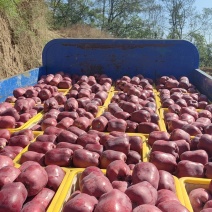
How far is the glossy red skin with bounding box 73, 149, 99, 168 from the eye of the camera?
2.04 metres

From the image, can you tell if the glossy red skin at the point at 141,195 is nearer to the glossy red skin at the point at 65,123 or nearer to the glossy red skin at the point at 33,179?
the glossy red skin at the point at 33,179

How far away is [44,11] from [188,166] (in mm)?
13394

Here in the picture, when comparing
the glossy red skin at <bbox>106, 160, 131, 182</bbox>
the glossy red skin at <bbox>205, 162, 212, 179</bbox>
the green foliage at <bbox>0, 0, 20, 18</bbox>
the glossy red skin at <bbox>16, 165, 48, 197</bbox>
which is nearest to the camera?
the glossy red skin at <bbox>16, 165, 48, 197</bbox>

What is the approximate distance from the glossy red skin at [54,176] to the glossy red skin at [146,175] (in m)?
0.47

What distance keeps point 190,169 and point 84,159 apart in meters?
0.73

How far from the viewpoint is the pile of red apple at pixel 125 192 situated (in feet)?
4.46

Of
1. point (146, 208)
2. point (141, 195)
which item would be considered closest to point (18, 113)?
point (141, 195)

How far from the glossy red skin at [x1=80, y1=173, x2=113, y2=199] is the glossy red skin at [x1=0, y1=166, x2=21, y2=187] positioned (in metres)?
0.41

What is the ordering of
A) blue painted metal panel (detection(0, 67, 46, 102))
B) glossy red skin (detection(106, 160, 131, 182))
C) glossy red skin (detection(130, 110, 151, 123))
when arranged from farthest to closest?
blue painted metal panel (detection(0, 67, 46, 102)) → glossy red skin (detection(130, 110, 151, 123)) → glossy red skin (detection(106, 160, 131, 182))

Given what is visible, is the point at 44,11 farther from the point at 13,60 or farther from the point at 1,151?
the point at 1,151

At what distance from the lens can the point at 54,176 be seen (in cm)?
181

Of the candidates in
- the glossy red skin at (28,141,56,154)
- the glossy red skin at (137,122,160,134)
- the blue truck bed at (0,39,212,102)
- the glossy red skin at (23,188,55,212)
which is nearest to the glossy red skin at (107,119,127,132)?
the glossy red skin at (137,122,160,134)

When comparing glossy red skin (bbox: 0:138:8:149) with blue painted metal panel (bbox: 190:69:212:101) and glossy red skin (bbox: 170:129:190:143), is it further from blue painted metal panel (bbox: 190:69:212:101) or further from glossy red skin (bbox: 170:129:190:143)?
blue painted metal panel (bbox: 190:69:212:101)

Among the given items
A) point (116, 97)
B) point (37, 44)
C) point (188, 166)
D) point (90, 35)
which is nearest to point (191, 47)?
point (116, 97)
